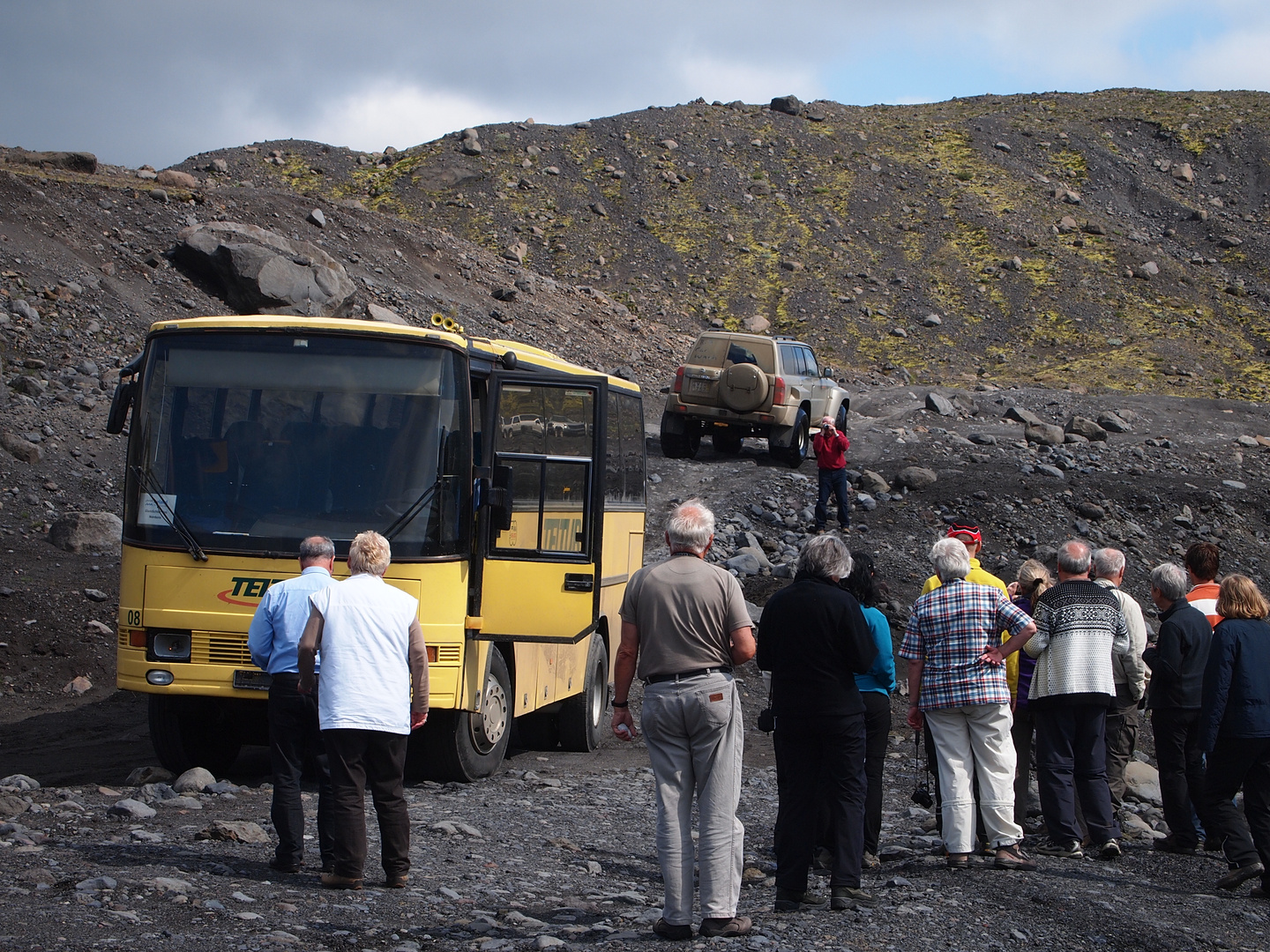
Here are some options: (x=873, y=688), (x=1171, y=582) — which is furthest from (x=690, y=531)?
(x=1171, y=582)

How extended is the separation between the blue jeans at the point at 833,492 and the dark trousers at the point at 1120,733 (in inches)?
396

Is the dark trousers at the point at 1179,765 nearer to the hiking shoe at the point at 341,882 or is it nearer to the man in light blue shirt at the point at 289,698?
the hiking shoe at the point at 341,882

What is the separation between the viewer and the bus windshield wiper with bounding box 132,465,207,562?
7.59m

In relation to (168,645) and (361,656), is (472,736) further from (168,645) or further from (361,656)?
(361,656)

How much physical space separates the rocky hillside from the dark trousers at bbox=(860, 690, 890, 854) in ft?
103

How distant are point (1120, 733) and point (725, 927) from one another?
3830 millimetres

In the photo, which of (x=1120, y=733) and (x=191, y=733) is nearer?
(x=1120, y=733)

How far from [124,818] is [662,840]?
141 inches

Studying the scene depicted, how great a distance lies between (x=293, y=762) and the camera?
19.8 ft

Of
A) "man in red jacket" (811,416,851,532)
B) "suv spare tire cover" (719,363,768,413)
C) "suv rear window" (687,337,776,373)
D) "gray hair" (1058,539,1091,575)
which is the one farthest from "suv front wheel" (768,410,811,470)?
"gray hair" (1058,539,1091,575)

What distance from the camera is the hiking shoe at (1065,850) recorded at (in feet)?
22.5

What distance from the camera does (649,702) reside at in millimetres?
5078

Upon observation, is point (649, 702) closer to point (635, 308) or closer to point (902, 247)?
point (635, 308)

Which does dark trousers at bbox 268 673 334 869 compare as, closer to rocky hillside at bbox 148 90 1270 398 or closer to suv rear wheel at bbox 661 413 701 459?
suv rear wheel at bbox 661 413 701 459
